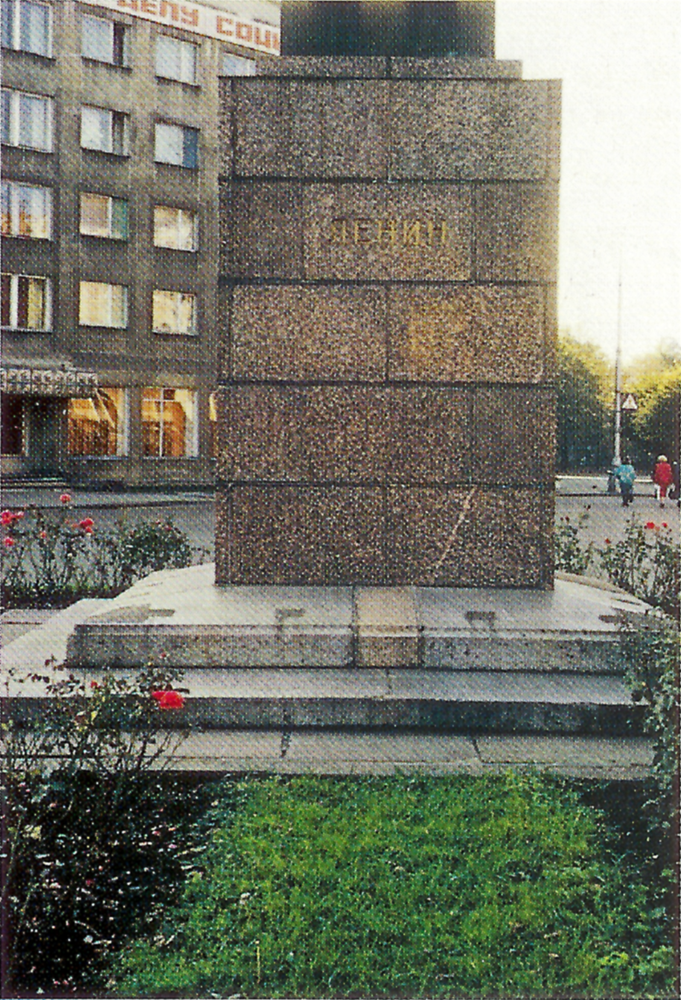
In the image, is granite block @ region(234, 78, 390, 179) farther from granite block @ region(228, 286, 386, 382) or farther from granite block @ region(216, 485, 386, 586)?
granite block @ region(216, 485, 386, 586)

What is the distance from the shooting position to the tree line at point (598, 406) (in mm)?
53375

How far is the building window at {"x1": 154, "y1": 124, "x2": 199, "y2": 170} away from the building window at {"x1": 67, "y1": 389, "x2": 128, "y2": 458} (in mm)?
8113

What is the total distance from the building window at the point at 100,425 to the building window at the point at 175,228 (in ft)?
17.8

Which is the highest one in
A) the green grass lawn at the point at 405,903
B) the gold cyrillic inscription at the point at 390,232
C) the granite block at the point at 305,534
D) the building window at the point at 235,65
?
the building window at the point at 235,65

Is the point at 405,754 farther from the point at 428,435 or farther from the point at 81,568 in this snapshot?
the point at 81,568

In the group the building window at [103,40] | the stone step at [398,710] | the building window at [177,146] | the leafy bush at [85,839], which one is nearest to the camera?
the leafy bush at [85,839]

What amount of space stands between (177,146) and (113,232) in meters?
4.06

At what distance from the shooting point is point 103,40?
3709cm

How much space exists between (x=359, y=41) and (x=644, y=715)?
521 centimetres

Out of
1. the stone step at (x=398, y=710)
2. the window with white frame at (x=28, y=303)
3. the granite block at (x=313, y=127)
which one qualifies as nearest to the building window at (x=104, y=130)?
the window with white frame at (x=28, y=303)

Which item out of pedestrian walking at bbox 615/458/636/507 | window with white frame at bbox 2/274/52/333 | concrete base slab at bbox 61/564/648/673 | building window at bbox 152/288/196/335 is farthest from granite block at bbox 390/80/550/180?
building window at bbox 152/288/196/335

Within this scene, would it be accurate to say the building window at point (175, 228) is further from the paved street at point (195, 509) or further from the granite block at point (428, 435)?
the granite block at point (428, 435)

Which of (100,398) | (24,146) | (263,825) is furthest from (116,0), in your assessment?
(263,825)

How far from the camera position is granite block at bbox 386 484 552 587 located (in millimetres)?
8141
